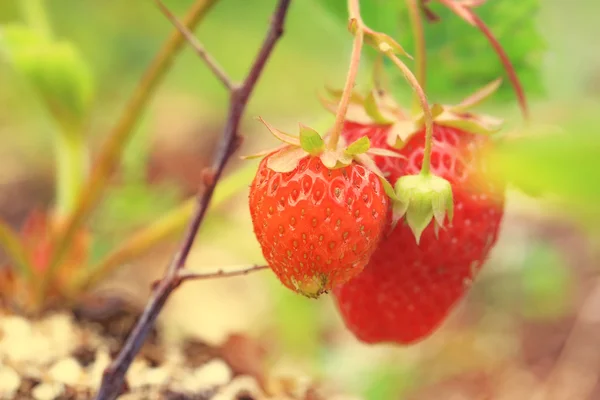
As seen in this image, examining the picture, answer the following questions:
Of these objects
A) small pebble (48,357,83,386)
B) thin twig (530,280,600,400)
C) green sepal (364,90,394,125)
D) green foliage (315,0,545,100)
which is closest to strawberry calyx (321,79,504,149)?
green sepal (364,90,394,125)

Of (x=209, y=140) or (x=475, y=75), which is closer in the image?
(x=475, y=75)

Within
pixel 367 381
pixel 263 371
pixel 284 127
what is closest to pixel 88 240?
pixel 263 371

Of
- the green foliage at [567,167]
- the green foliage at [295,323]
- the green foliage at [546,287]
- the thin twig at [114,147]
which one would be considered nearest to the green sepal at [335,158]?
the green foliage at [567,167]

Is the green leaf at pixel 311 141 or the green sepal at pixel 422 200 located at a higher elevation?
the green leaf at pixel 311 141

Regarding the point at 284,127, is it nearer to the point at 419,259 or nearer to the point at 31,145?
the point at 31,145

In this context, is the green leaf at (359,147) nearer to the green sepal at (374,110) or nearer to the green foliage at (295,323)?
the green sepal at (374,110)

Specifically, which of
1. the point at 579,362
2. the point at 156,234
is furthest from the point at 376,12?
the point at 579,362
